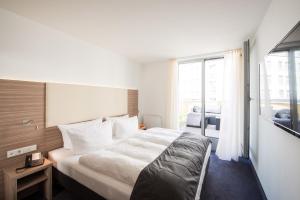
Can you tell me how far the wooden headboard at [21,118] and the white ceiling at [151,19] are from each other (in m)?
0.95

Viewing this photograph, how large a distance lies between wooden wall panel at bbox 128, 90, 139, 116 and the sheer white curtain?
86.7 inches

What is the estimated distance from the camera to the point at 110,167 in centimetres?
145

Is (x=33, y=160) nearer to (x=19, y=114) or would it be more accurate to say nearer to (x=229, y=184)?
(x=19, y=114)

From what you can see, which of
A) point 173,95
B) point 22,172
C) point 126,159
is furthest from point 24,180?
point 173,95

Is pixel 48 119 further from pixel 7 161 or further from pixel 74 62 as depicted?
pixel 74 62

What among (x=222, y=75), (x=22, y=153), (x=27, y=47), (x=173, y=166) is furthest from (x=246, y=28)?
(x=22, y=153)

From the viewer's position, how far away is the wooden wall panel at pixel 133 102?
368 centimetres

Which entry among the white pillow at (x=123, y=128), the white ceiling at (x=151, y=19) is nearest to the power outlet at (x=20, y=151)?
the white pillow at (x=123, y=128)

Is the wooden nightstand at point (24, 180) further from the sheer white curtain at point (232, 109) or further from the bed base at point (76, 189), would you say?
the sheer white curtain at point (232, 109)

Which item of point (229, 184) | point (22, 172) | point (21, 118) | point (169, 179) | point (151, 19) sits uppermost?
point (151, 19)

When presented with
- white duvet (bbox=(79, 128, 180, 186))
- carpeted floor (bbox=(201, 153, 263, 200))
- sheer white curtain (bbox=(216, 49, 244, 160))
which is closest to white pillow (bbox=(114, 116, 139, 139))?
white duvet (bbox=(79, 128, 180, 186))

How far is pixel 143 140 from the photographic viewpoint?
2.27m

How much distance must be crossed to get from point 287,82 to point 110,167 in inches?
67.8

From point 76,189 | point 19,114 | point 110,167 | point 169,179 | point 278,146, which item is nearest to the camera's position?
point 169,179
